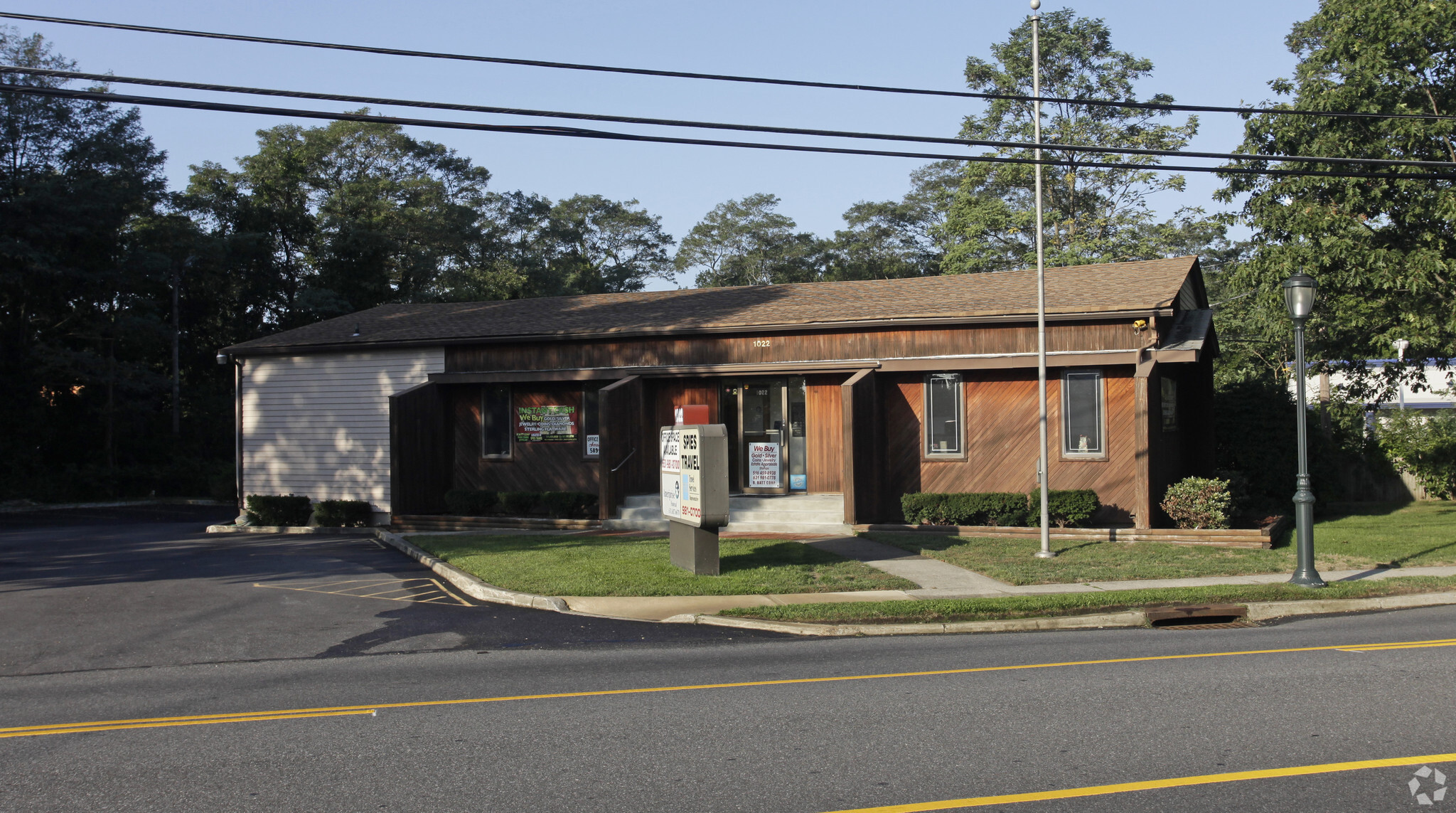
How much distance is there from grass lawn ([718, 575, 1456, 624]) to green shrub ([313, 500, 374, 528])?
1362cm

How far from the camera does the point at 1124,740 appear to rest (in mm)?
6312

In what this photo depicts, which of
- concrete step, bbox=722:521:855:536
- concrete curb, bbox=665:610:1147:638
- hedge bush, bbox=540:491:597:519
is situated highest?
hedge bush, bbox=540:491:597:519

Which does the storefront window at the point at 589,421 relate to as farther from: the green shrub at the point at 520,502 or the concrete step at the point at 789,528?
the concrete step at the point at 789,528

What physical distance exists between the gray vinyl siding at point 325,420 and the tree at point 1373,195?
721 inches

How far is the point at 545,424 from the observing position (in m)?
22.5

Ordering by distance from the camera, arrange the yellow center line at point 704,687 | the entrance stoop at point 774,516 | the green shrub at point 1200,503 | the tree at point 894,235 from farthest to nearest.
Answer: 1. the tree at point 894,235
2. the entrance stoop at point 774,516
3. the green shrub at point 1200,503
4. the yellow center line at point 704,687

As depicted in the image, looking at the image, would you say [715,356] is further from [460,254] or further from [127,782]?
[460,254]

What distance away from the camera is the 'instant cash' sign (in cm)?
2233

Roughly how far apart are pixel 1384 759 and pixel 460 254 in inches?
2037

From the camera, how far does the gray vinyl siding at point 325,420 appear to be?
76.4 ft

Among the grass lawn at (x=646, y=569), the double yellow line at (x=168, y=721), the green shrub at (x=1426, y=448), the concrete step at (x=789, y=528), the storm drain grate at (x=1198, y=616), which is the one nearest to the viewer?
the double yellow line at (x=168, y=721)

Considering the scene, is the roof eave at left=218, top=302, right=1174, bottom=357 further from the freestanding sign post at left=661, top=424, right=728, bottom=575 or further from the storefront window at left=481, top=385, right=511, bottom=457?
the freestanding sign post at left=661, top=424, right=728, bottom=575

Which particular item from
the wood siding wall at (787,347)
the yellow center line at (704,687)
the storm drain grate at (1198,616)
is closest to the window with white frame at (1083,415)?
the wood siding wall at (787,347)

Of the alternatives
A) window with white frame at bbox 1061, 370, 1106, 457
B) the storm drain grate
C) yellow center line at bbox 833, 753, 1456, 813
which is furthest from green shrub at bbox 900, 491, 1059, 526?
yellow center line at bbox 833, 753, 1456, 813
